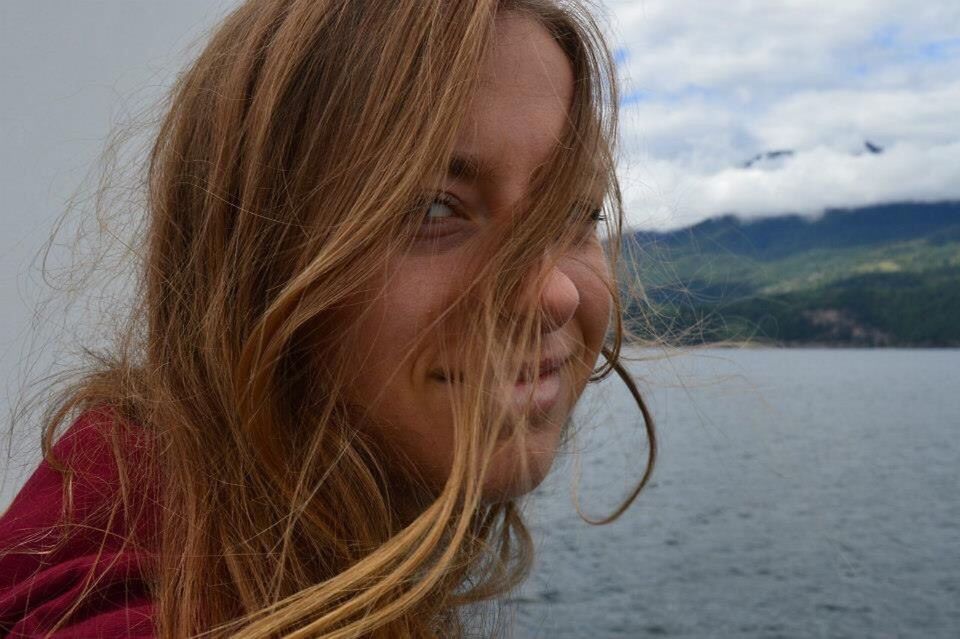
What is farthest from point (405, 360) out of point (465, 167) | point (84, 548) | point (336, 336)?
point (84, 548)

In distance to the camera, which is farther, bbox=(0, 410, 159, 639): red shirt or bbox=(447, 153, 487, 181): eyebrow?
bbox=(447, 153, 487, 181): eyebrow

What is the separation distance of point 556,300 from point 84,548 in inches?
22.5

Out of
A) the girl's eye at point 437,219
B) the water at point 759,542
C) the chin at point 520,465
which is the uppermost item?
the girl's eye at point 437,219

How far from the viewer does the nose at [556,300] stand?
105cm

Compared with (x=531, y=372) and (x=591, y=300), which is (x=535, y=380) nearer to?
(x=531, y=372)

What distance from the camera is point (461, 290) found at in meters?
1.02

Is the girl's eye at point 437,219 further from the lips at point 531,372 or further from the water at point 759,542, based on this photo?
the water at point 759,542

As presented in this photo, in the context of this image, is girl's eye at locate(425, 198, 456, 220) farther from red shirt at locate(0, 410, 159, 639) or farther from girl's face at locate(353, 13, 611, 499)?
red shirt at locate(0, 410, 159, 639)

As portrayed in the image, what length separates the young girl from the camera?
0.98m

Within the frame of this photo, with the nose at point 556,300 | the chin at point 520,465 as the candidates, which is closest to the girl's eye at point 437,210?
the nose at point 556,300

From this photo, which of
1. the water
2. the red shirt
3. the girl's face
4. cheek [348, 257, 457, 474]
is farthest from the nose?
the water

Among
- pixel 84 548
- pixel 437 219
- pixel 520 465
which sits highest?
pixel 437 219

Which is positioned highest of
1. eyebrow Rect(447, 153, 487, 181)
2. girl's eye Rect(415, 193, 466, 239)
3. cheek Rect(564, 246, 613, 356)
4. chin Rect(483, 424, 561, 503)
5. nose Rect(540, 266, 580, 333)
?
eyebrow Rect(447, 153, 487, 181)

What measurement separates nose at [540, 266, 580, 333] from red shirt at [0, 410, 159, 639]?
1.60ft
